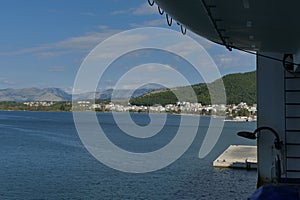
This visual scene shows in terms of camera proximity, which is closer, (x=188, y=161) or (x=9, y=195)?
(x=9, y=195)

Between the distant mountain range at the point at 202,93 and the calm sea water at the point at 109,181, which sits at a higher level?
the distant mountain range at the point at 202,93

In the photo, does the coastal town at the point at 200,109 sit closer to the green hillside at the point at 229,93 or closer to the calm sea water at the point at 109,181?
the green hillside at the point at 229,93

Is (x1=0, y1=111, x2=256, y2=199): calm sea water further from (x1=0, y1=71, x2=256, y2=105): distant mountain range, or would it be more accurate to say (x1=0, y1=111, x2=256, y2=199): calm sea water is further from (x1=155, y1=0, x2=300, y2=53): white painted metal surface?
(x1=155, y1=0, x2=300, y2=53): white painted metal surface

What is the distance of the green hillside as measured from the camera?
75.0 feet

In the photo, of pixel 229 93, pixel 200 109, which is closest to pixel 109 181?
pixel 229 93

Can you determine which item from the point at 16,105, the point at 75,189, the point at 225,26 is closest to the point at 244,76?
the point at 75,189

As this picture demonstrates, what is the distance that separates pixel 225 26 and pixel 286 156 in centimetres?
386

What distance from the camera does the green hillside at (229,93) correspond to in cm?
Answer: 2288

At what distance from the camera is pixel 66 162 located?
29516mm

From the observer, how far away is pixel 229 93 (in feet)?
85.7

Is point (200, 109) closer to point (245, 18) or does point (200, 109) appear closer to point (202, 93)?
point (202, 93)

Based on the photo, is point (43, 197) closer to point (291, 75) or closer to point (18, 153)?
point (291, 75)

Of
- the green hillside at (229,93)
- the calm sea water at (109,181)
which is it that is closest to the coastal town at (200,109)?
the green hillside at (229,93)

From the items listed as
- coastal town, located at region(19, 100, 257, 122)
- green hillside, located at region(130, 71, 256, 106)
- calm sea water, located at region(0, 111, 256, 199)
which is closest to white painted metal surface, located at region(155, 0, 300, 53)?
calm sea water, located at region(0, 111, 256, 199)
